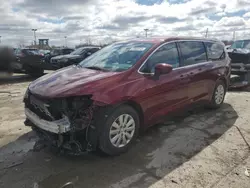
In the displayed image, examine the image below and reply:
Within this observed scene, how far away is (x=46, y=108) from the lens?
10.2ft

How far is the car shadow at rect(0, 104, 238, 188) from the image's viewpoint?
280 cm

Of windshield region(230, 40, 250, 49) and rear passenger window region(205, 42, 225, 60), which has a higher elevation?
windshield region(230, 40, 250, 49)

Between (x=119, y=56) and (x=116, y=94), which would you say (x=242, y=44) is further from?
(x=116, y=94)

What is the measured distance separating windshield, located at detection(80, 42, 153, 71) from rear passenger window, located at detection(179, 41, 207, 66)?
0.83 metres

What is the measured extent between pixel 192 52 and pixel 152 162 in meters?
2.55

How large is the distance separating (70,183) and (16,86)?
7.44 metres

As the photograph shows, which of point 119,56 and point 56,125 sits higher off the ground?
point 119,56

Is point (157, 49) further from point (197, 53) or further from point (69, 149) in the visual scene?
point (69, 149)

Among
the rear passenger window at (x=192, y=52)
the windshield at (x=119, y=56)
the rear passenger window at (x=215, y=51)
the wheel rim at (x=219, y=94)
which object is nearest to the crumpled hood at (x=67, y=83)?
the windshield at (x=119, y=56)

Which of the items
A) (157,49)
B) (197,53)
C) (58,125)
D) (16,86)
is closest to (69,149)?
(58,125)

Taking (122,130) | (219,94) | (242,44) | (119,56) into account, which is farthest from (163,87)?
(242,44)

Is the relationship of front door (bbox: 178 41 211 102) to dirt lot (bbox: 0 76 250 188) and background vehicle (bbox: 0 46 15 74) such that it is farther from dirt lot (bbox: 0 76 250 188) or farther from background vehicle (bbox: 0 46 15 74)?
background vehicle (bbox: 0 46 15 74)

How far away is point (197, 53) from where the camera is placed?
488cm

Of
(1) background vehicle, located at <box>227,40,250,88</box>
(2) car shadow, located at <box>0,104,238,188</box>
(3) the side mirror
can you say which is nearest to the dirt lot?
(2) car shadow, located at <box>0,104,238,188</box>
